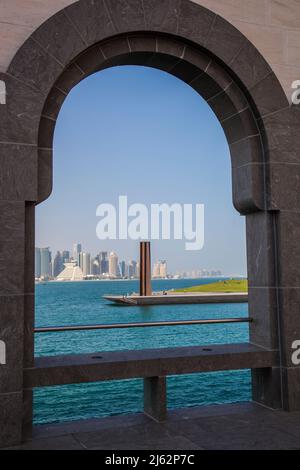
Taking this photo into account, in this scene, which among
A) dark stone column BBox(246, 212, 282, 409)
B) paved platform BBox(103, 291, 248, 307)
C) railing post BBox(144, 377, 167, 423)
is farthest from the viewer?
paved platform BBox(103, 291, 248, 307)

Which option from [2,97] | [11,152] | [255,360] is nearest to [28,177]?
[11,152]

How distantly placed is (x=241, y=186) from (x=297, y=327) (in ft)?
5.63

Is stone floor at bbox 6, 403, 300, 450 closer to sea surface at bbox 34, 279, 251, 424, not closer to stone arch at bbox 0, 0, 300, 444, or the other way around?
stone arch at bbox 0, 0, 300, 444

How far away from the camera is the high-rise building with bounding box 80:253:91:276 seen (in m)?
127

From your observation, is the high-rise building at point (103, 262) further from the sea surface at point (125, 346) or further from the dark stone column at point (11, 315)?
the dark stone column at point (11, 315)

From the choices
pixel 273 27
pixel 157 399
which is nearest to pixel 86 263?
pixel 273 27

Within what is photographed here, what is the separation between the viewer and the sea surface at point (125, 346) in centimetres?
1550

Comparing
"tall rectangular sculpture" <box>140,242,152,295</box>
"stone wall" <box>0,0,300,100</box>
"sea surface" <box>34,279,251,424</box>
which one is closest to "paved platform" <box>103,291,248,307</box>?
"sea surface" <box>34,279,251,424</box>

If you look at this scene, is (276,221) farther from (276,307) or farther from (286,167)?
(276,307)

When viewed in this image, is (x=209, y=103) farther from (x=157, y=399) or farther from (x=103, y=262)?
(x=103, y=262)

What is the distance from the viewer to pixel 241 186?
17.4 feet

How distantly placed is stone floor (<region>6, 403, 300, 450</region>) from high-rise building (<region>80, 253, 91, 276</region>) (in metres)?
120

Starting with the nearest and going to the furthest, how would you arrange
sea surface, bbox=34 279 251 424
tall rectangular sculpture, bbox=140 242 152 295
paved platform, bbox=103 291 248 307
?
sea surface, bbox=34 279 251 424 → tall rectangular sculpture, bbox=140 242 152 295 → paved platform, bbox=103 291 248 307

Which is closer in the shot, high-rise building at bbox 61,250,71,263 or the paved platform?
the paved platform
